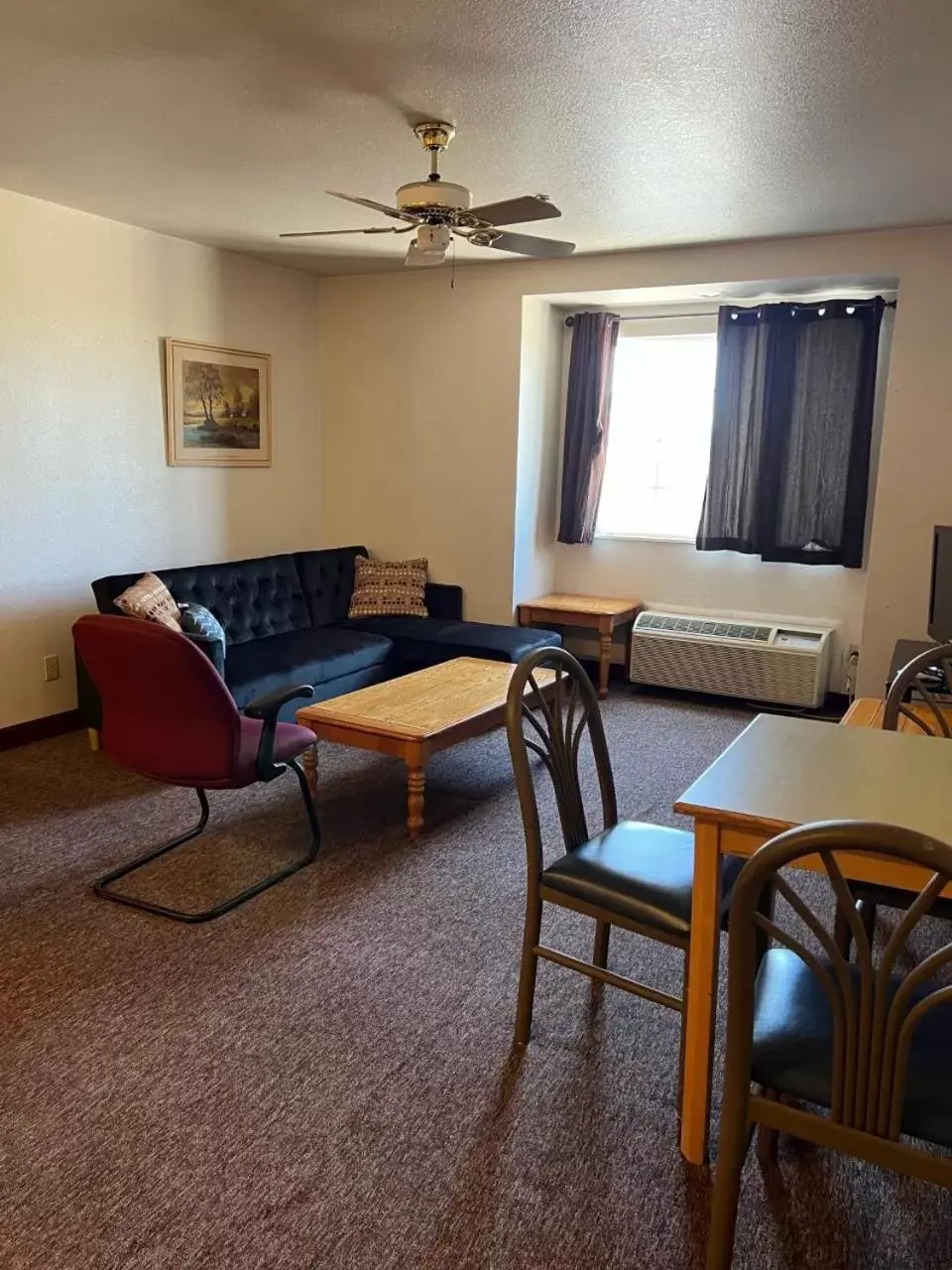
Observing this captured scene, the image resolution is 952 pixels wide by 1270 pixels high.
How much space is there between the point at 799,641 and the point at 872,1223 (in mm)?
3744

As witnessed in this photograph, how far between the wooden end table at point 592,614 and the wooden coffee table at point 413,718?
146 cm

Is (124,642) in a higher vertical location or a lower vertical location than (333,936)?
higher

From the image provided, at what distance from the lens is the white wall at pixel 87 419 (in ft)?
13.6

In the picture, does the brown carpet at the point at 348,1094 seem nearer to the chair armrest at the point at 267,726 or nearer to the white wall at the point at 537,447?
the chair armrest at the point at 267,726

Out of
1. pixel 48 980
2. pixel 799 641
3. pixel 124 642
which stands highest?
pixel 124 642

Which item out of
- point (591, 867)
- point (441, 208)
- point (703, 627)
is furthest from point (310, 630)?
point (591, 867)

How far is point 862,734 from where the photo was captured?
206 cm

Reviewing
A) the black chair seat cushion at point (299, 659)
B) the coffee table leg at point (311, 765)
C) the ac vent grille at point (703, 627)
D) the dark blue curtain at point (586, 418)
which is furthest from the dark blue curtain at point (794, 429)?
the coffee table leg at point (311, 765)

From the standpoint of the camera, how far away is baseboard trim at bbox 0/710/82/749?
4.29 metres

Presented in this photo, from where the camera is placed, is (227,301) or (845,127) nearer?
(845,127)

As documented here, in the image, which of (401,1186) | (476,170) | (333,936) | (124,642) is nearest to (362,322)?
(476,170)

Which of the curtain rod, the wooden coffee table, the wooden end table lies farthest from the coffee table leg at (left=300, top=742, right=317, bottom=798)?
the curtain rod

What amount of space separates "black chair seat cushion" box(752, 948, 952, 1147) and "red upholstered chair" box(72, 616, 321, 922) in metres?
1.75

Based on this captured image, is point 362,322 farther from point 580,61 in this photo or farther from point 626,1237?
point 626,1237
